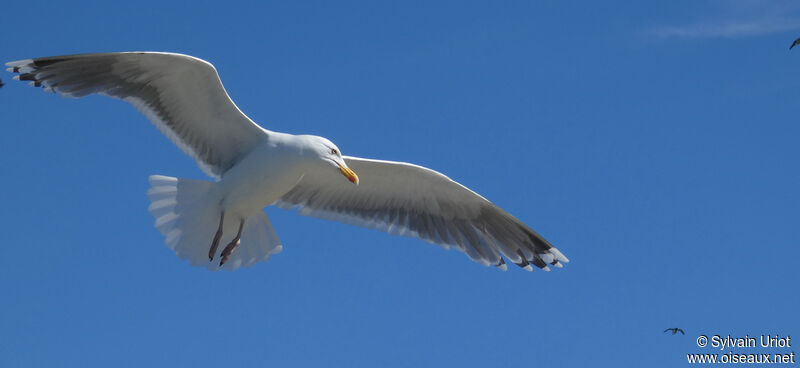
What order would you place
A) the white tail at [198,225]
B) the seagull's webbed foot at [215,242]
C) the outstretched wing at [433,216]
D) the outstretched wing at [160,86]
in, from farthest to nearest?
the outstretched wing at [433,216]
the white tail at [198,225]
the seagull's webbed foot at [215,242]
the outstretched wing at [160,86]

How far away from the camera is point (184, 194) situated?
7254 millimetres

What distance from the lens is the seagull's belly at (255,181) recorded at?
707 cm

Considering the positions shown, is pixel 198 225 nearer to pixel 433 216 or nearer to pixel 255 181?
pixel 255 181

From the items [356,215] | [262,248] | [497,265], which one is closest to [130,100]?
[262,248]

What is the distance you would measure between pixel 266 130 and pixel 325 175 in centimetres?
76

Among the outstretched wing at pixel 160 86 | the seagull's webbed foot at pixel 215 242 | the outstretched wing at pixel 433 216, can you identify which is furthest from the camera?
the outstretched wing at pixel 433 216

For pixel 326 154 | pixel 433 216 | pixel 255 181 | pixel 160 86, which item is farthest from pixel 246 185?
pixel 433 216

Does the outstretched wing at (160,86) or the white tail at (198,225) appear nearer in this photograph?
the outstretched wing at (160,86)

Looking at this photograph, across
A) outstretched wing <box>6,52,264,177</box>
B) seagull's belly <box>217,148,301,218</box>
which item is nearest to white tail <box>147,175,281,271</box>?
seagull's belly <box>217,148,301,218</box>

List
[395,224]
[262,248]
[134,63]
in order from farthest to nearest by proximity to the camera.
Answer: [395,224] < [262,248] < [134,63]

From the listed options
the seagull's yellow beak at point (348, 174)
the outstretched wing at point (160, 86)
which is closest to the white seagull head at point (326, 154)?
the seagull's yellow beak at point (348, 174)

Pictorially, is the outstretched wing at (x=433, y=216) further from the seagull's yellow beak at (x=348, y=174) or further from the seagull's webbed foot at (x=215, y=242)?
the seagull's yellow beak at (x=348, y=174)

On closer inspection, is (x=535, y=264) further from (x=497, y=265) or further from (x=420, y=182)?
(x=420, y=182)

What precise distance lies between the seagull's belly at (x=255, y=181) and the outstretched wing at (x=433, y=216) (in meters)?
0.76
